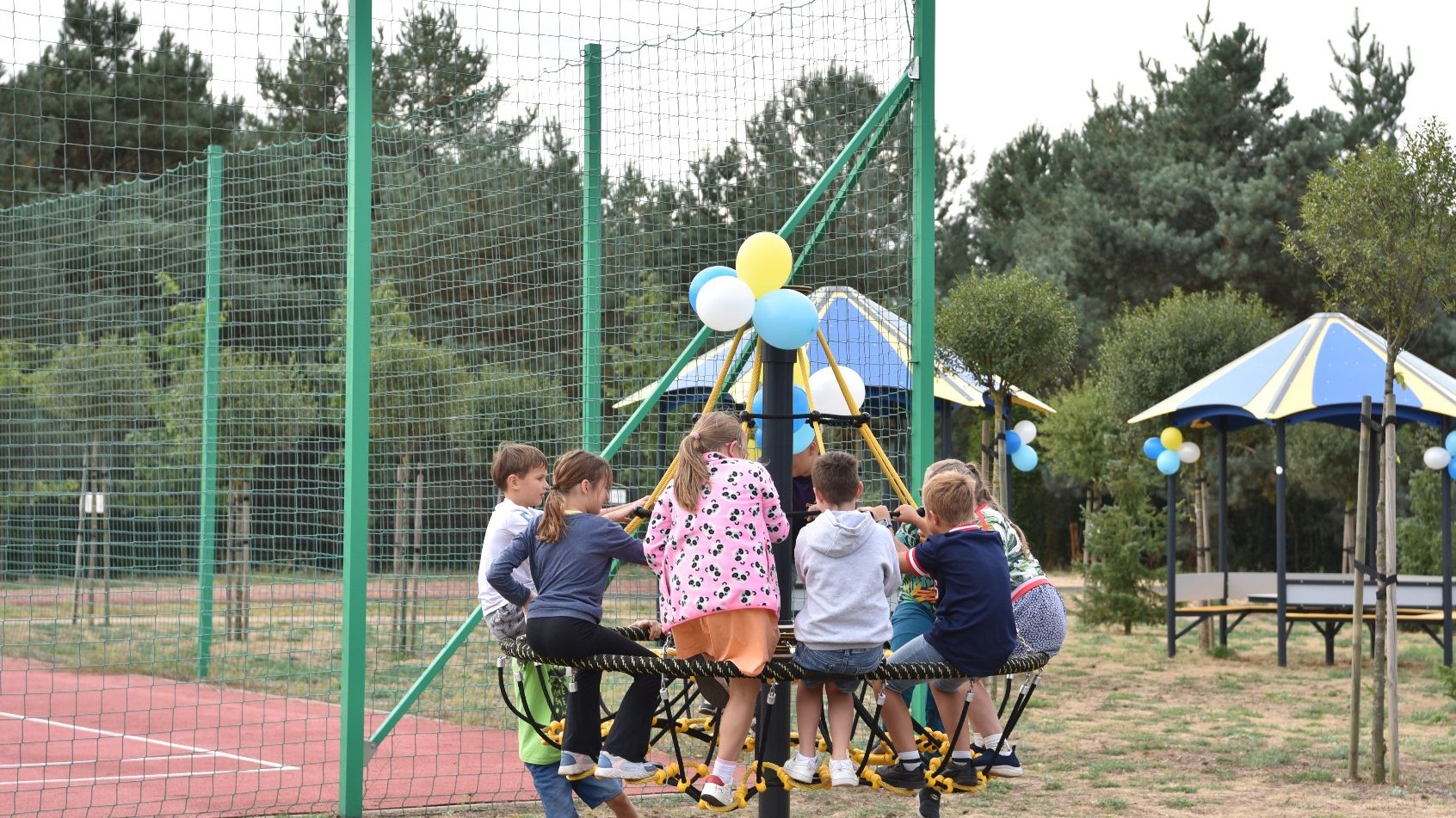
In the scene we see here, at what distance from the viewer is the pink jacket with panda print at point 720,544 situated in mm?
4590

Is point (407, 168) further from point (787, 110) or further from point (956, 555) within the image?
point (956, 555)

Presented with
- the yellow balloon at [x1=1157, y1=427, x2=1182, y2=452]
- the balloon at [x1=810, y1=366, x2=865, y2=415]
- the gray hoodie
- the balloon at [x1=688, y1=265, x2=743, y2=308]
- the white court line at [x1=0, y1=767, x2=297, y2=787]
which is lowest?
the white court line at [x1=0, y1=767, x2=297, y2=787]

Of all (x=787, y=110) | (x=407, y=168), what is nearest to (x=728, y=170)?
(x=787, y=110)

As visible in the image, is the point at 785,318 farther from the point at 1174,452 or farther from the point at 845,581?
the point at 1174,452

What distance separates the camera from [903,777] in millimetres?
4844

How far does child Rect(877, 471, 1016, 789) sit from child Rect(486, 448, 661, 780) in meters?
0.84

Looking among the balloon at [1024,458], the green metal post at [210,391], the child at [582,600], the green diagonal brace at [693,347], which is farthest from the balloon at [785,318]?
the balloon at [1024,458]

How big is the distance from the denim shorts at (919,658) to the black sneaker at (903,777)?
26cm

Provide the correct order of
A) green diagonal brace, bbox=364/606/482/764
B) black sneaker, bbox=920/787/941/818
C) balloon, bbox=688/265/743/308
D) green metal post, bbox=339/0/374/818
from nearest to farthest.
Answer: black sneaker, bbox=920/787/941/818, balloon, bbox=688/265/743/308, green metal post, bbox=339/0/374/818, green diagonal brace, bbox=364/606/482/764

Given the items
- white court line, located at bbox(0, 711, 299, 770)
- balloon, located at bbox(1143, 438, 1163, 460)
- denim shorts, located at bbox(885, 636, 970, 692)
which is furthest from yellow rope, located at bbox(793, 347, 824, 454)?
balloon, located at bbox(1143, 438, 1163, 460)

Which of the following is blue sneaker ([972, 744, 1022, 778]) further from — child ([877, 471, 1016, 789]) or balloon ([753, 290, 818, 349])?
balloon ([753, 290, 818, 349])

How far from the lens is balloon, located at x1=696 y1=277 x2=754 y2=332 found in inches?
200

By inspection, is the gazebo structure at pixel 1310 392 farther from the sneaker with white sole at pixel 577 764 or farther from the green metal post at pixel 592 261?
the sneaker with white sole at pixel 577 764

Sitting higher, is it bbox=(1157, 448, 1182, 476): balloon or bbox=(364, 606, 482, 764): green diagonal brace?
bbox=(1157, 448, 1182, 476): balloon
